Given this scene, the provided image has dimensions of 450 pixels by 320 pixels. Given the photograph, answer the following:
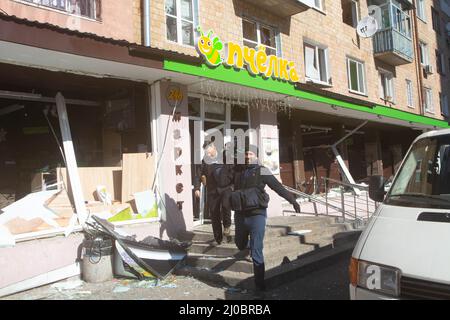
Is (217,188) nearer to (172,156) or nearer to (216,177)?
(216,177)

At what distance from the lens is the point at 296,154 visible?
12.2 m

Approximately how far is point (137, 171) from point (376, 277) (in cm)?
544

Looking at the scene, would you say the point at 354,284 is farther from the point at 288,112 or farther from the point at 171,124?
the point at 288,112

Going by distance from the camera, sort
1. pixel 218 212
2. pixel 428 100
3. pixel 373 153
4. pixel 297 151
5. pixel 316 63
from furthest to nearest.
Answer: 1. pixel 428 100
2. pixel 373 153
3. pixel 316 63
4. pixel 297 151
5. pixel 218 212

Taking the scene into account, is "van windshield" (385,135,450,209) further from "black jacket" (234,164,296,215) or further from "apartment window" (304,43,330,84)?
"apartment window" (304,43,330,84)

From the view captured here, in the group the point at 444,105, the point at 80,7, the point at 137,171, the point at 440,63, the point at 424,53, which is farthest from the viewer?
the point at 440,63

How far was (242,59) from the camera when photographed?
830cm

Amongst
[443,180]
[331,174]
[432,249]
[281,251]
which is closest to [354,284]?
[432,249]

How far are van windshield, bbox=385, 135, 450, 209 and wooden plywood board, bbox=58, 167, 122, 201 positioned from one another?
527 centimetres

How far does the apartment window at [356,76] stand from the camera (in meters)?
15.3

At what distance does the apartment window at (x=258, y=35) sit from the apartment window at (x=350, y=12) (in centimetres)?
582

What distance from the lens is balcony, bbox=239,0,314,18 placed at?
11.2m

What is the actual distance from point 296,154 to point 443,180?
834 centimetres

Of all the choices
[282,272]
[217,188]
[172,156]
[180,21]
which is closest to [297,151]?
[180,21]
